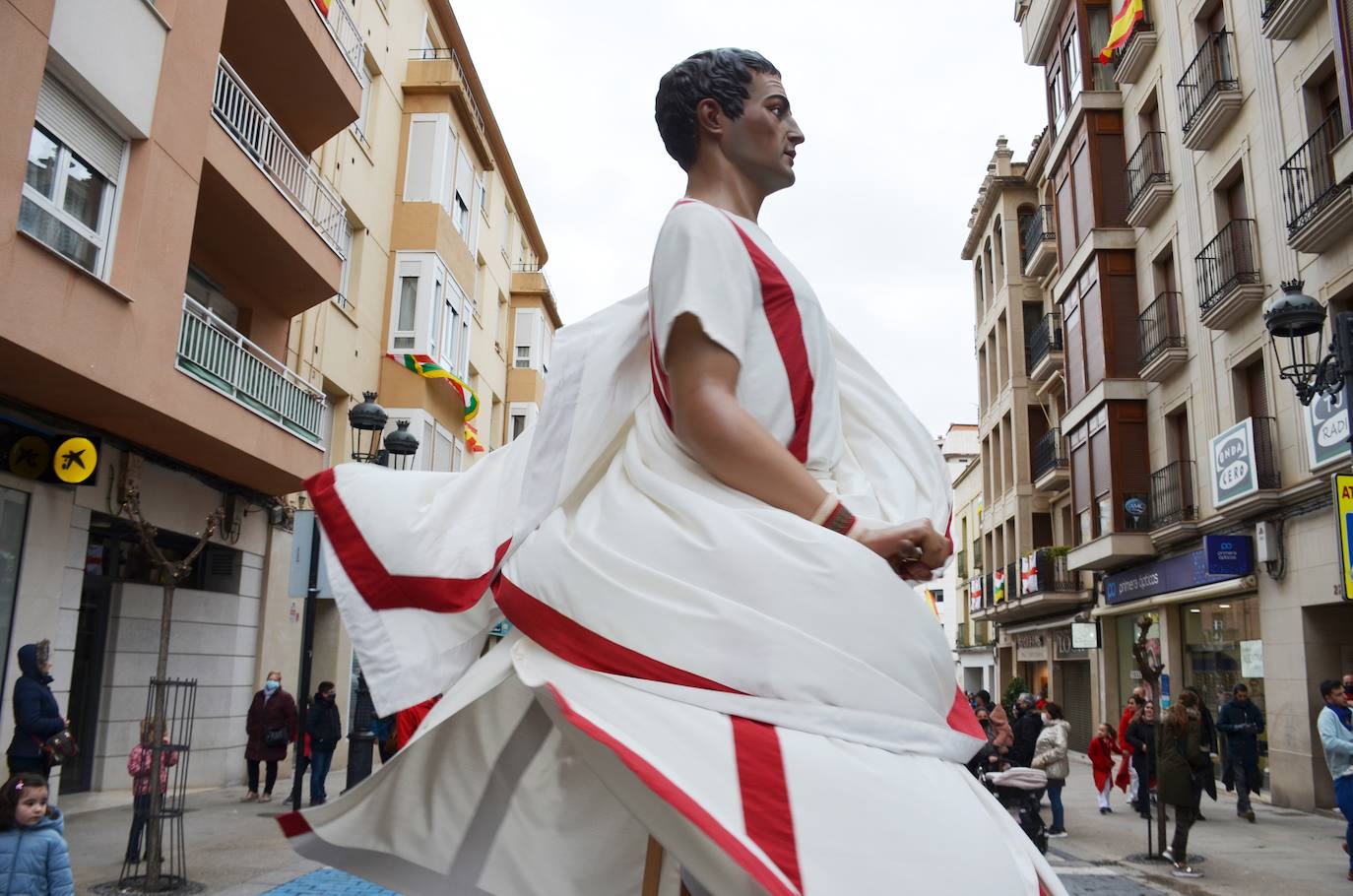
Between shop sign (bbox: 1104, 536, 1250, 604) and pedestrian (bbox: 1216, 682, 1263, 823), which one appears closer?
pedestrian (bbox: 1216, 682, 1263, 823)

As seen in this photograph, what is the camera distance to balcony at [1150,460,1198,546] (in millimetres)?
19906

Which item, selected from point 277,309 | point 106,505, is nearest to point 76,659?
point 106,505

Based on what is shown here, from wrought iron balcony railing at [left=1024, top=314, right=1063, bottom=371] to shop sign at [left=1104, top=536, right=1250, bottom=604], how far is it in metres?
8.10

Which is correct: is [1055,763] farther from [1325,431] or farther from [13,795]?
[13,795]

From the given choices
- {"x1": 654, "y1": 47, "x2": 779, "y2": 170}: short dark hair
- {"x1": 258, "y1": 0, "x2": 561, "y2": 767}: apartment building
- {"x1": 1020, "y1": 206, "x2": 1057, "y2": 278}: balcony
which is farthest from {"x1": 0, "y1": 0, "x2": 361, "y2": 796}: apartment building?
{"x1": 1020, "y1": 206, "x2": 1057, "y2": 278}: balcony

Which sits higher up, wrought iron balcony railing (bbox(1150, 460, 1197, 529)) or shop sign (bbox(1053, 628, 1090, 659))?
wrought iron balcony railing (bbox(1150, 460, 1197, 529))

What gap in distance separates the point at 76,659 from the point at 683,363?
514 inches

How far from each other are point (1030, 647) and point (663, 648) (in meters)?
34.7

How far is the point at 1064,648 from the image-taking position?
29.9 metres

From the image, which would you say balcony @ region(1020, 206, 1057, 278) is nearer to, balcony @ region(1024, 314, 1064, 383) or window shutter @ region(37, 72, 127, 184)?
balcony @ region(1024, 314, 1064, 383)

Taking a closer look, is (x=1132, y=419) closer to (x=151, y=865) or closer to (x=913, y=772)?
(x=151, y=865)

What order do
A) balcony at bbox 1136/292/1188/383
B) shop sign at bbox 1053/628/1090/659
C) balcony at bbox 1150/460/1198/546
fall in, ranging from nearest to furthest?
balcony at bbox 1150/460/1198/546
balcony at bbox 1136/292/1188/383
shop sign at bbox 1053/628/1090/659

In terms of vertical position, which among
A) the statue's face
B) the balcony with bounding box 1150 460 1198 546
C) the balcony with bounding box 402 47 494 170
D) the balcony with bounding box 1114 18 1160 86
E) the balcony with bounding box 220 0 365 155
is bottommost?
the statue's face

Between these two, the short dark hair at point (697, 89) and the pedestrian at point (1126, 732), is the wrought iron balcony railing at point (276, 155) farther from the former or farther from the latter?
the pedestrian at point (1126, 732)
